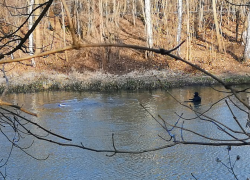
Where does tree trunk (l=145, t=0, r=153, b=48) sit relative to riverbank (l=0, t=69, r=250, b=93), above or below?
above

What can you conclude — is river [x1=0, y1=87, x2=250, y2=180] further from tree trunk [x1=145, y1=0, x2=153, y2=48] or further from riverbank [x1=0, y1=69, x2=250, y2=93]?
tree trunk [x1=145, y1=0, x2=153, y2=48]

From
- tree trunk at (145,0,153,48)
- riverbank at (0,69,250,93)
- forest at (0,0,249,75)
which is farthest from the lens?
tree trunk at (145,0,153,48)

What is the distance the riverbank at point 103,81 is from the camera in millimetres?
18984

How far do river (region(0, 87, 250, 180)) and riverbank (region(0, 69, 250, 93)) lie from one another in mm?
3754

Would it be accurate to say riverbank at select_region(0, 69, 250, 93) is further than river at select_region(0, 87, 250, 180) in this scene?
Yes

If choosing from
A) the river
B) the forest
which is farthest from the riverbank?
the river

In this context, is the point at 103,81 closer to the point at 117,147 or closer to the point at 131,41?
the point at 131,41

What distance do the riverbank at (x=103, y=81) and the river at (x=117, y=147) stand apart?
3754 mm

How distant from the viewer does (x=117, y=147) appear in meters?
9.32

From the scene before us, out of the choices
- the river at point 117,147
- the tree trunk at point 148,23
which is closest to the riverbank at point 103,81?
the tree trunk at point 148,23

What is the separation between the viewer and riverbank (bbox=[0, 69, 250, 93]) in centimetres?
1898

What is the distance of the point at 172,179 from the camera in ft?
24.3

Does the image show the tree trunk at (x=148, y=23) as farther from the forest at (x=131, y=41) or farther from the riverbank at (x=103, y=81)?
the riverbank at (x=103, y=81)

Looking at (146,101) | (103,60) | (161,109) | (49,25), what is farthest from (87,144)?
(49,25)
